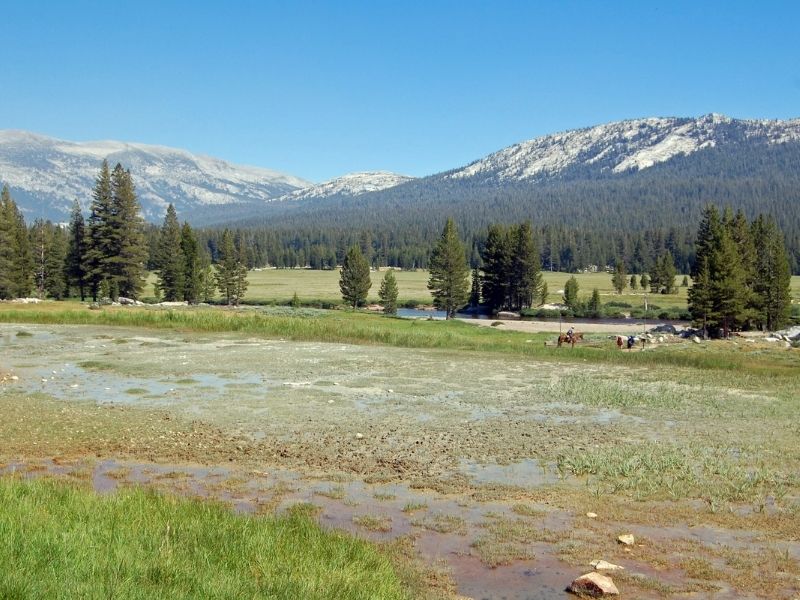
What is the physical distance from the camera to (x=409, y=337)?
53250 millimetres

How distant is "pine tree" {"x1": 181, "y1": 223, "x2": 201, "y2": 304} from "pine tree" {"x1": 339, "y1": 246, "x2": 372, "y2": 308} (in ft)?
71.6

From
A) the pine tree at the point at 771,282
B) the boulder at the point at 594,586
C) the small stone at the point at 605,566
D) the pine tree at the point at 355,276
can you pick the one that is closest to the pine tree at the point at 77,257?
the pine tree at the point at 355,276

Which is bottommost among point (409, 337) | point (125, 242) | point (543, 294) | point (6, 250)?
point (409, 337)

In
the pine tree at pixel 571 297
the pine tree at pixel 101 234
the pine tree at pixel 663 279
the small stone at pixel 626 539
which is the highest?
the pine tree at pixel 101 234

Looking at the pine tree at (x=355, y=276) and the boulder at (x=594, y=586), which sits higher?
the pine tree at (x=355, y=276)

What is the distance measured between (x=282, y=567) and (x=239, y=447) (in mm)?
9838

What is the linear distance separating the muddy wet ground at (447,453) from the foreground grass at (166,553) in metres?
1.76

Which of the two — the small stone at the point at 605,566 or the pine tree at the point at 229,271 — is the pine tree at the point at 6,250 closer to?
the pine tree at the point at 229,271

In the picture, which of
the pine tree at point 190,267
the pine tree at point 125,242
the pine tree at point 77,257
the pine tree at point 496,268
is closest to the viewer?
the pine tree at point 125,242

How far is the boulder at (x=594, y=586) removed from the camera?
10.1m

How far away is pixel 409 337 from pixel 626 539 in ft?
135

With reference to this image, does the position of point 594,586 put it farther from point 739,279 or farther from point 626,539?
point 739,279

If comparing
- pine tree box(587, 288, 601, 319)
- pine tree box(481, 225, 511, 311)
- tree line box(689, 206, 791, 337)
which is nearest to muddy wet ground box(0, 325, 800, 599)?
tree line box(689, 206, 791, 337)

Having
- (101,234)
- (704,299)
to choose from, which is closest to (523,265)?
(704,299)
